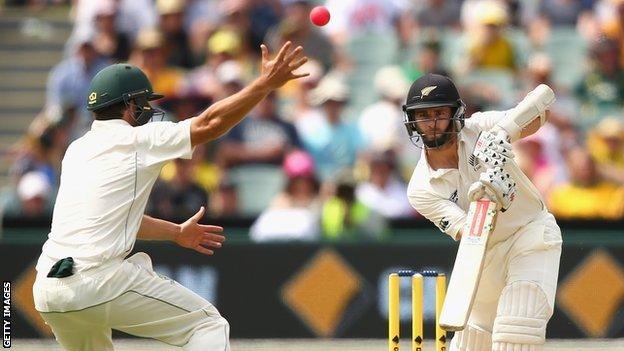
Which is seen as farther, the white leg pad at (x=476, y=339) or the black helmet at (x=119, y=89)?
the white leg pad at (x=476, y=339)

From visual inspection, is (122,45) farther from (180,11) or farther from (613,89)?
(613,89)

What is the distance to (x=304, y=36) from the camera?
37.7 feet

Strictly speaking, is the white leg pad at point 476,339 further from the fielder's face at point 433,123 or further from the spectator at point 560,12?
the spectator at point 560,12

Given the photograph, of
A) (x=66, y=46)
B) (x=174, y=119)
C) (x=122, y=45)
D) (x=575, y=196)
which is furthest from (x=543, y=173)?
(x=66, y=46)

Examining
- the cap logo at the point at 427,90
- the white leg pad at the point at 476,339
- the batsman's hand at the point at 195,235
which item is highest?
the cap logo at the point at 427,90

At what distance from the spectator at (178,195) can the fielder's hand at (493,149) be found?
4.49 m

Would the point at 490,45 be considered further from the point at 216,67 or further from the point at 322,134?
the point at 216,67

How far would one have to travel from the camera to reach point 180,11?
11773mm

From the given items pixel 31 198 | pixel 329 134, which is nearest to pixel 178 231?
pixel 31 198

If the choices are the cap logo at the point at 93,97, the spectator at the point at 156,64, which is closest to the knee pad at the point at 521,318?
the cap logo at the point at 93,97

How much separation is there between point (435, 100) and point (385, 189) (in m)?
4.25

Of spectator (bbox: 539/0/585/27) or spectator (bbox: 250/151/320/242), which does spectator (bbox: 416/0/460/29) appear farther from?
spectator (bbox: 250/151/320/242)

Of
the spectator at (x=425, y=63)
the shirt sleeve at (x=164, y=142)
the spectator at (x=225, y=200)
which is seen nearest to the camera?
the shirt sleeve at (x=164, y=142)

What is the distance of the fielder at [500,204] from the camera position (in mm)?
5828
